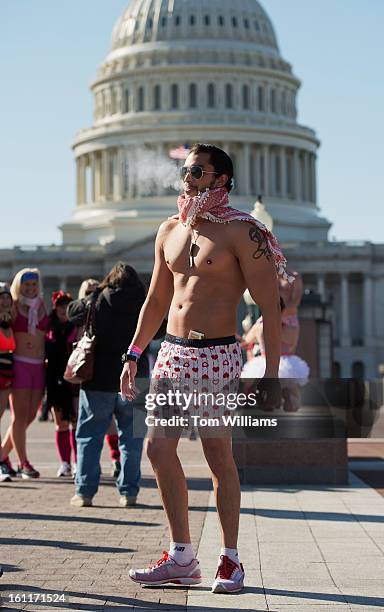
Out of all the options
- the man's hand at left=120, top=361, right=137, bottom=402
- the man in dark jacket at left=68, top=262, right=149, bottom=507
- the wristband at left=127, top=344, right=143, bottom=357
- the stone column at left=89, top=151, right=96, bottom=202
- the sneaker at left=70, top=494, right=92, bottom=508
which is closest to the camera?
the man's hand at left=120, top=361, right=137, bottom=402

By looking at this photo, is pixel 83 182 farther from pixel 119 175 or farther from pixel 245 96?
pixel 245 96

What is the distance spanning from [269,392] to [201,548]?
206cm

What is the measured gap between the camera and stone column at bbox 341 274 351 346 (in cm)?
10850

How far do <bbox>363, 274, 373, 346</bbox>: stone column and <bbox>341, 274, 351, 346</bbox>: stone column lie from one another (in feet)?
4.53

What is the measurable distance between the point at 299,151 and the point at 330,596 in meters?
115

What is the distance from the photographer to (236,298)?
8531mm

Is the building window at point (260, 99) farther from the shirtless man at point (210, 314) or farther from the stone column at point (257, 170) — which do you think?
the shirtless man at point (210, 314)

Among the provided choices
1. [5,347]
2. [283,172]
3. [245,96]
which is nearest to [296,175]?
[283,172]

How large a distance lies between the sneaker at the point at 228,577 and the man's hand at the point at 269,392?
0.87 m

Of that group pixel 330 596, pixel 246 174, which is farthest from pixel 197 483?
pixel 246 174

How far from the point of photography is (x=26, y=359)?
15375mm

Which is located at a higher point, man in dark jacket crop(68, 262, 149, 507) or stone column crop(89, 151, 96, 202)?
stone column crop(89, 151, 96, 202)

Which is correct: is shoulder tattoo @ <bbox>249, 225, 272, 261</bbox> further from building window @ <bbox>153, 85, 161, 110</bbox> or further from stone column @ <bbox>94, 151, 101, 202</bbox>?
stone column @ <bbox>94, 151, 101, 202</bbox>

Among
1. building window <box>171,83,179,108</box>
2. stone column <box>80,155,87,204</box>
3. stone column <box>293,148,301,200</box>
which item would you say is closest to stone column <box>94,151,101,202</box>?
stone column <box>80,155,87,204</box>
